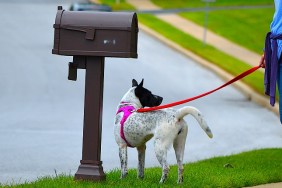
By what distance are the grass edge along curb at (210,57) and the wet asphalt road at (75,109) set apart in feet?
0.80

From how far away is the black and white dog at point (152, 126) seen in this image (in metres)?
9.10

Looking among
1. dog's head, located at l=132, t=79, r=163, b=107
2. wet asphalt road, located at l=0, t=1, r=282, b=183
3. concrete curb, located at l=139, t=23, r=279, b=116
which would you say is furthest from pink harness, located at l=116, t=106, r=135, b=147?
concrete curb, located at l=139, t=23, r=279, b=116

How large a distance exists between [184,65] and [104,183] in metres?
19.7

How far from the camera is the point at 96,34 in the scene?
924 cm

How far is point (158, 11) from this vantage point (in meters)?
46.9

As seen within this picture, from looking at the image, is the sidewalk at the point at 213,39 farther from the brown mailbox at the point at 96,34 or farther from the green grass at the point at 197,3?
the brown mailbox at the point at 96,34

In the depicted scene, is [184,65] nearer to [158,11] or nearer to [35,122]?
[35,122]

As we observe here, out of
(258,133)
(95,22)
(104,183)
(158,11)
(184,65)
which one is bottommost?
(158,11)

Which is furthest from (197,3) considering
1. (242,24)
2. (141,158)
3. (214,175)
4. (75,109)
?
(141,158)

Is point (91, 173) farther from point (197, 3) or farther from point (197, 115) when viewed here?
point (197, 3)

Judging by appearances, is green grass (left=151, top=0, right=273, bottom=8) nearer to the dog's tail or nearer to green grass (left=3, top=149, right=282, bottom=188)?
green grass (left=3, top=149, right=282, bottom=188)

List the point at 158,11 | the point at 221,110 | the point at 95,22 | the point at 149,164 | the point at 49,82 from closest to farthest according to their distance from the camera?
the point at 95,22
the point at 149,164
the point at 221,110
the point at 49,82
the point at 158,11

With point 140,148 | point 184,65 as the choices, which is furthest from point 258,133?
point 184,65

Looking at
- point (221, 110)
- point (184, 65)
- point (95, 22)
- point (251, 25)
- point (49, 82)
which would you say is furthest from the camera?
point (251, 25)
